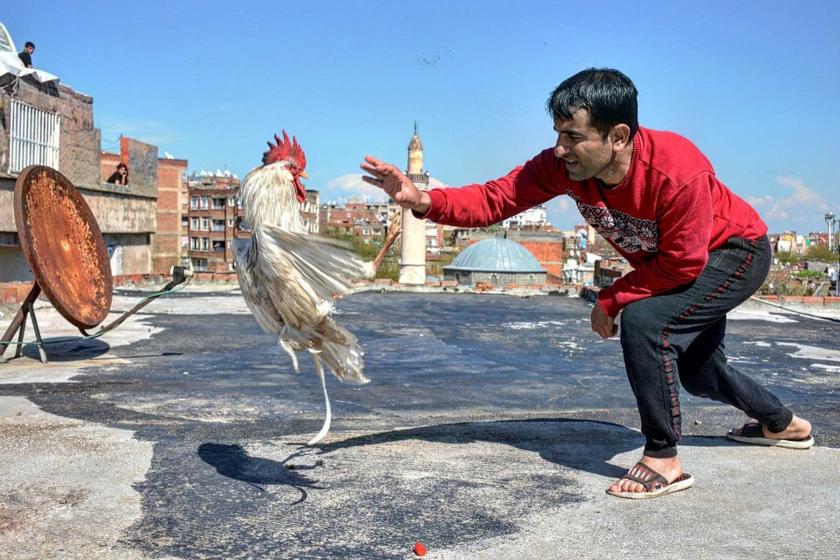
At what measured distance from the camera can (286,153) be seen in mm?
4883

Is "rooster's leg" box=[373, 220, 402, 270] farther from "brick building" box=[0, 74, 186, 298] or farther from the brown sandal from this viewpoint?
"brick building" box=[0, 74, 186, 298]

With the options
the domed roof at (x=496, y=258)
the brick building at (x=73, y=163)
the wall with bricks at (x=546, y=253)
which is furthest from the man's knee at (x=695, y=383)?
the wall with bricks at (x=546, y=253)

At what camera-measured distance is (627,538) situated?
121 inches

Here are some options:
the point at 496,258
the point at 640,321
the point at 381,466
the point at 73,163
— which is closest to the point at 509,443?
the point at 381,466

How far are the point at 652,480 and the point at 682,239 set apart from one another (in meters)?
1.05

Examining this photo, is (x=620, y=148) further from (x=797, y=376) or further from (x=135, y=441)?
(x=797, y=376)

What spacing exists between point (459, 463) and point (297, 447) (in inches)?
34.4

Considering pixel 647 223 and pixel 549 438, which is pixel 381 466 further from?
pixel 647 223

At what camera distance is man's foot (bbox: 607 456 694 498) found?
3547 millimetres

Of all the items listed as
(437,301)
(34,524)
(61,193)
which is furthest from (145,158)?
(34,524)

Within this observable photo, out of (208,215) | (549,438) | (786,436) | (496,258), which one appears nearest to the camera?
(786,436)

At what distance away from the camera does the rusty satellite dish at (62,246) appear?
6758 millimetres

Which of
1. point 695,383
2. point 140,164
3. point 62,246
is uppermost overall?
point 140,164

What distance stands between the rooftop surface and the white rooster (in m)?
0.51
